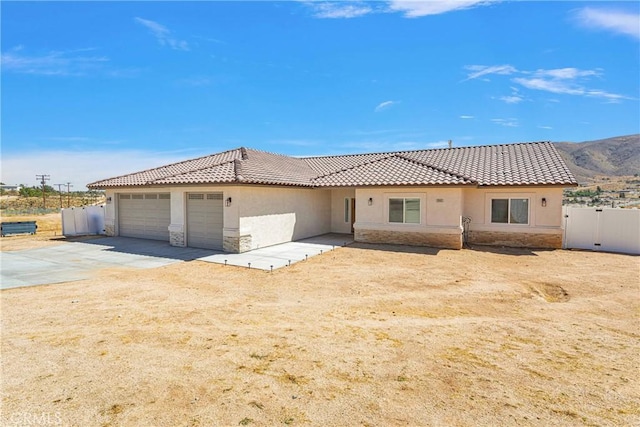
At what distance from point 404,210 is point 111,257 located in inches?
523

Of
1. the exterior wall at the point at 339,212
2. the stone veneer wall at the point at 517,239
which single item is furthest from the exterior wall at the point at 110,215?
the stone veneer wall at the point at 517,239

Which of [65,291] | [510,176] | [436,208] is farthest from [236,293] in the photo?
[510,176]

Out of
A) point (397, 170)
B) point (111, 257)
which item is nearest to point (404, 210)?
point (397, 170)

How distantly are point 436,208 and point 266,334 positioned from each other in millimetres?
12077

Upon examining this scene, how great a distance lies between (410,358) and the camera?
214 inches

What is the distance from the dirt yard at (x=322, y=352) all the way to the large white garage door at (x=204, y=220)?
200 inches

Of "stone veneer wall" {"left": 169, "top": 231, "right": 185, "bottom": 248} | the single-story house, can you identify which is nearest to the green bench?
the single-story house

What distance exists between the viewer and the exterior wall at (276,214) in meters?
14.7

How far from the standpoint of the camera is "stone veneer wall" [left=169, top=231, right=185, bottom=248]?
1628cm

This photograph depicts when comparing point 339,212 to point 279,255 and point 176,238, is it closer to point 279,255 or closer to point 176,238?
point 279,255

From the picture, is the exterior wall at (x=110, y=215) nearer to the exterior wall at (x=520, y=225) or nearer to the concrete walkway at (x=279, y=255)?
the concrete walkway at (x=279, y=255)

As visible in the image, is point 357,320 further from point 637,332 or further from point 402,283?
point 637,332

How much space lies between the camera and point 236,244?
1458 cm

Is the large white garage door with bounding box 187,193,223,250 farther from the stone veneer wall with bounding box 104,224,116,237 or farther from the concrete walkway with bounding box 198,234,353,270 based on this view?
the stone veneer wall with bounding box 104,224,116,237
